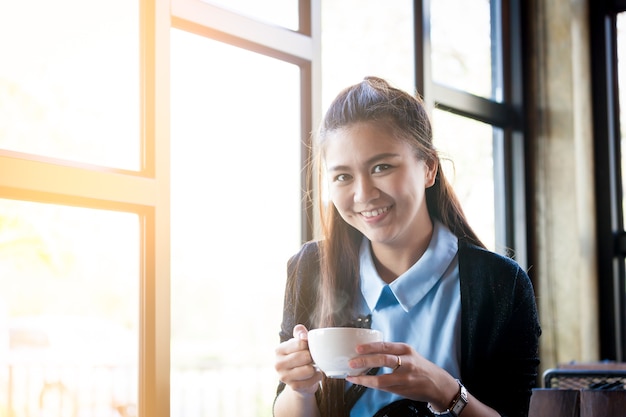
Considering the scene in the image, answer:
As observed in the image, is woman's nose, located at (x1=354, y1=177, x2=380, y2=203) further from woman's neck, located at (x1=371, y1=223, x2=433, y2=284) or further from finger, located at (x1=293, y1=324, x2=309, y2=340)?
finger, located at (x1=293, y1=324, x2=309, y2=340)

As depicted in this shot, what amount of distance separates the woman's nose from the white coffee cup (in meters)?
0.32

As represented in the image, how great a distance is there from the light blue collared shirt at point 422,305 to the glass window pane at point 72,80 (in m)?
0.59

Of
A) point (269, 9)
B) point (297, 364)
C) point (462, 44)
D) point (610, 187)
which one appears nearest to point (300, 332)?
point (297, 364)

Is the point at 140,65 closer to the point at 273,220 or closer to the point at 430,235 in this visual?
the point at 273,220

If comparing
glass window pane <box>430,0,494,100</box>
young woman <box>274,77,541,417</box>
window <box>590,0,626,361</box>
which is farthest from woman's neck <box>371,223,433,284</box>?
window <box>590,0,626,361</box>

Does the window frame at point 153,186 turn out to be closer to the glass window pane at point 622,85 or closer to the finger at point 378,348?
the finger at point 378,348

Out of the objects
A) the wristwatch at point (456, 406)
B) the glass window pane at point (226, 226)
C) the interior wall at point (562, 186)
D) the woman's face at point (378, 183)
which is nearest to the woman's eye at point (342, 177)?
the woman's face at point (378, 183)

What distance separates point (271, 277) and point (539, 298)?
1.77 metres

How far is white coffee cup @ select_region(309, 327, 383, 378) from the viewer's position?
1491mm

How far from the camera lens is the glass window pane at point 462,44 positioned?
2945 mm

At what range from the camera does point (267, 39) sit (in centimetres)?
213

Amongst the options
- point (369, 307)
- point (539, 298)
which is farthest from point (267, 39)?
point (539, 298)

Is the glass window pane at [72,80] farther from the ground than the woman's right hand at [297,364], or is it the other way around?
the glass window pane at [72,80]

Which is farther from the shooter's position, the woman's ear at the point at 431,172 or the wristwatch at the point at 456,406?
the woman's ear at the point at 431,172
